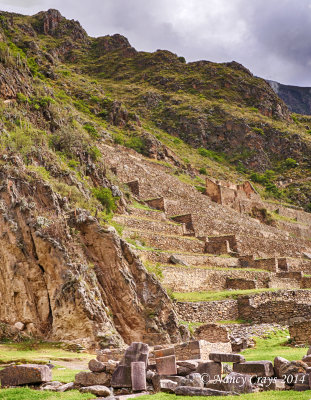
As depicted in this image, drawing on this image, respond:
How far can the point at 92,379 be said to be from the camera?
12.9 metres

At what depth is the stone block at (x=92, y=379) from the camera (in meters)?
12.8

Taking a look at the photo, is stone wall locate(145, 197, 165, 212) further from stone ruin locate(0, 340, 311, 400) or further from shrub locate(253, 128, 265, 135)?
shrub locate(253, 128, 265, 135)

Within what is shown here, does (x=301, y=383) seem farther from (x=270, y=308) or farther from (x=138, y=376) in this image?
(x=270, y=308)

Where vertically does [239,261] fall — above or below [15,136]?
below

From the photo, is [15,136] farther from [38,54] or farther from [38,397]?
[38,54]

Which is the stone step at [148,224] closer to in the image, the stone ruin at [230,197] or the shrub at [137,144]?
the stone ruin at [230,197]

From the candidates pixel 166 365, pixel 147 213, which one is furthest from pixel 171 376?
pixel 147 213

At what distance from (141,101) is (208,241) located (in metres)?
82.9

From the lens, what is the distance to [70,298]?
2045cm

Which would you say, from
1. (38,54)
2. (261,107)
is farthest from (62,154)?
(261,107)

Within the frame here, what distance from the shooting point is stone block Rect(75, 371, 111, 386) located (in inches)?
506

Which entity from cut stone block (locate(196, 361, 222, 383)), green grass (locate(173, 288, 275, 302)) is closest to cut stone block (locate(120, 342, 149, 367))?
cut stone block (locate(196, 361, 222, 383))

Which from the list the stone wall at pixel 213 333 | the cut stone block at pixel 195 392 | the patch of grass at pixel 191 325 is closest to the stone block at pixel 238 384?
the cut stone block at pixel 195 392

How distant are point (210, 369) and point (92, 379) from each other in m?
3.04
